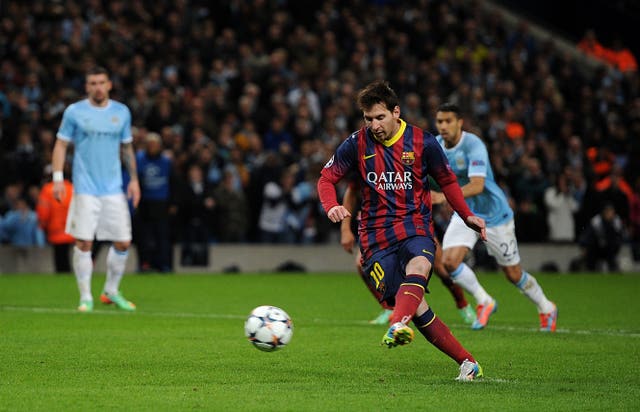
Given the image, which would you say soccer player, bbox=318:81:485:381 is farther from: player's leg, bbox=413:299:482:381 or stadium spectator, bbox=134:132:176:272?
stadium spectator, bbox=134:132:176:272

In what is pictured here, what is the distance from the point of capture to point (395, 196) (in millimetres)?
8328

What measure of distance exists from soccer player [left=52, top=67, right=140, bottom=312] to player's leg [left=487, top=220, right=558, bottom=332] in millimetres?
4013

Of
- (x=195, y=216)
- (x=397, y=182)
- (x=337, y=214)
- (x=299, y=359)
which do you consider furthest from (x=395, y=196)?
(x=195, y=216)

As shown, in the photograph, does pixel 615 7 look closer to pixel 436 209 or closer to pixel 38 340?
pixel 436 209

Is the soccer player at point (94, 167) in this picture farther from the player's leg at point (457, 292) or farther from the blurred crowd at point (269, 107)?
the blurred crowd at point (269, 107)

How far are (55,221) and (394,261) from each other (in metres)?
12.8

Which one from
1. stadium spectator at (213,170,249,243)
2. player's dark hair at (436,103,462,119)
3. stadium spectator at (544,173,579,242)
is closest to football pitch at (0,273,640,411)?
player's dark hair at (436,103,462,119)

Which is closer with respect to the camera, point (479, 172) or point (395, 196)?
point (395, 196)

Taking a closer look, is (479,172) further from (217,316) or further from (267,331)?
(267,331)

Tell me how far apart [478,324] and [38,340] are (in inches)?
172

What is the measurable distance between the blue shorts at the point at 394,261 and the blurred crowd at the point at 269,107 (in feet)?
39.3

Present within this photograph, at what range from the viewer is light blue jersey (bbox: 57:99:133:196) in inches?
519

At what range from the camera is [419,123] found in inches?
872

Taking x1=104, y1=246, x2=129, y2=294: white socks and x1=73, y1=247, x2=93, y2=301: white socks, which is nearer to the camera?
x1=73, y1=247, x2=93, y2=301: white socks
